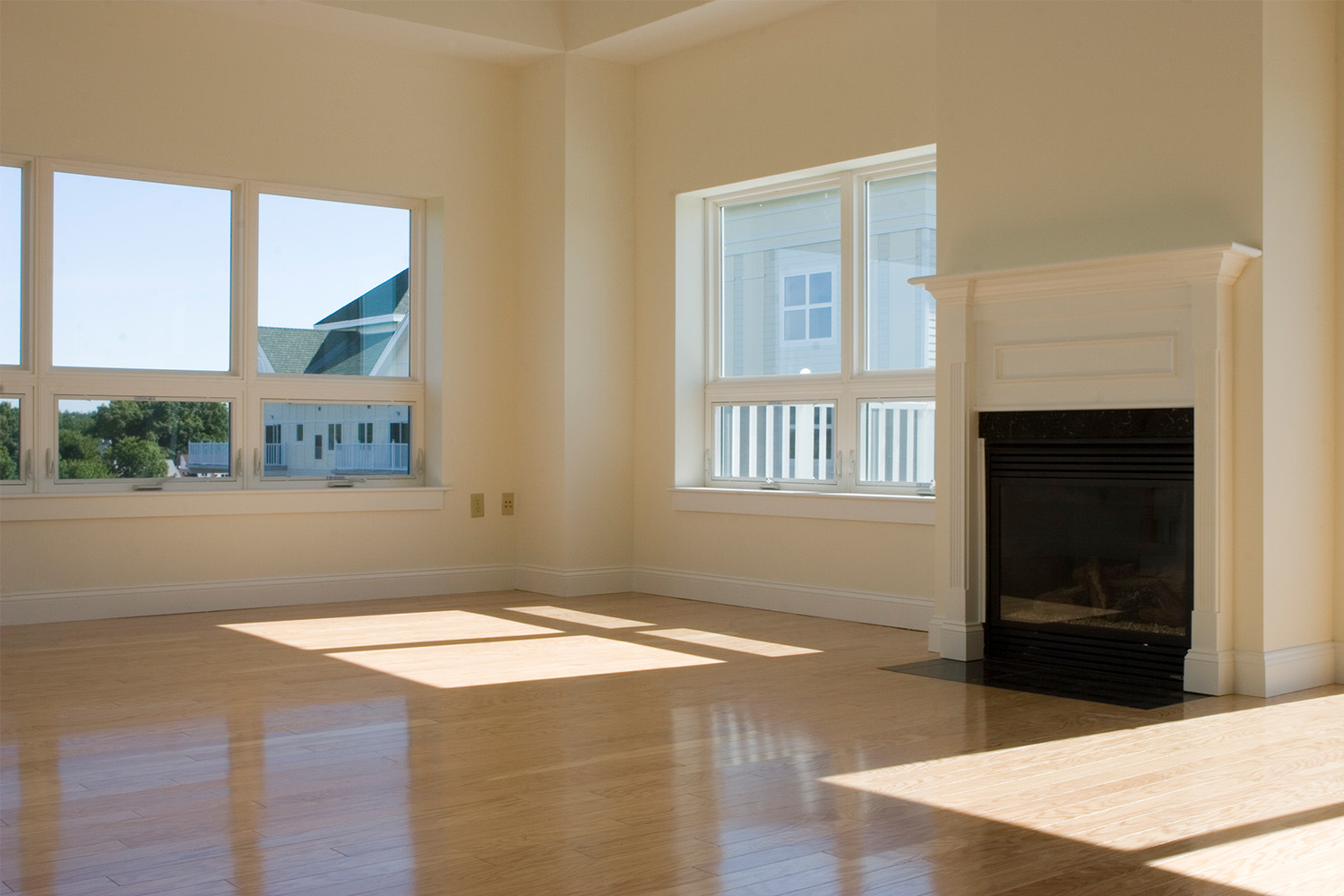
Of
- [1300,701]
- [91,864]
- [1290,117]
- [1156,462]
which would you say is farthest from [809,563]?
[91,864]

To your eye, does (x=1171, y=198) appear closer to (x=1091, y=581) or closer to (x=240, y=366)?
(x=1091, y=581)

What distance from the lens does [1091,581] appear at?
14.7 ft

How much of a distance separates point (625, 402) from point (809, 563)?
5.03ft

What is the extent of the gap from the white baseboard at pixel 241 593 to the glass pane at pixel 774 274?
6.06 feet

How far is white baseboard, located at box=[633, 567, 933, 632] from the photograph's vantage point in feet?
18.5

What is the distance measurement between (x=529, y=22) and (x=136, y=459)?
2.99 metres

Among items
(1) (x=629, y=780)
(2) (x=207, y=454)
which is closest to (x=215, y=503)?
(2) (x=207, y=454)

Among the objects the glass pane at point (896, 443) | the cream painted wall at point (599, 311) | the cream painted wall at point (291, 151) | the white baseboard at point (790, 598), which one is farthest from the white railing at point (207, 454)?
the glass pane at point (896, 443)

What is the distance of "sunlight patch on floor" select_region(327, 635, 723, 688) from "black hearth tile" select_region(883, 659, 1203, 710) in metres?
0.83

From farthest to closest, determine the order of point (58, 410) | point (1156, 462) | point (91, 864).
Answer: point (58, 410), point (1156, 462), point (91, 864)

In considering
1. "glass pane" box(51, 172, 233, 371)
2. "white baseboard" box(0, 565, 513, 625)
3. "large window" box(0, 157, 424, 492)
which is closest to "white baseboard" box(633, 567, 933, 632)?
"white baseboard" box(0, 565, 513, 625)

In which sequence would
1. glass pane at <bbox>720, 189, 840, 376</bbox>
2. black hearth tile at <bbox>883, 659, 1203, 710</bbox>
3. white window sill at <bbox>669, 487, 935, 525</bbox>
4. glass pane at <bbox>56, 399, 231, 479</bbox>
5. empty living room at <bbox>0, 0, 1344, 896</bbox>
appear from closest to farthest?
empty living room at <bbox>0, 0, 1344, 896</bbox> < black hearth tile at <bbox>883, 659, 1203, 710</bbox> < white window sill at <bbox>669, 487, 935, 525</bbox> < glass pane at <bbox>56, 399, 231, 479</bbox> < glass pane at <bbox>720, 189, 840, 376</bbox>

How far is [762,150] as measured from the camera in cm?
633

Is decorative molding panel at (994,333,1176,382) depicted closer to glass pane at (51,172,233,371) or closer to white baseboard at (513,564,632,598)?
white baseboard at (513,564,632,598)
